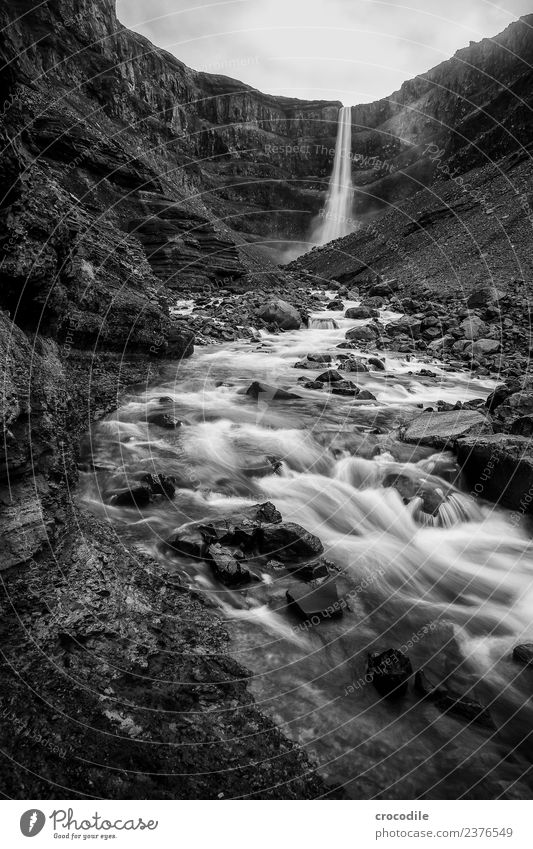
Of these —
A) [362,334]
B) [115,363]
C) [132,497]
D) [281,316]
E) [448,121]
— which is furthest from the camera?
[448,121]

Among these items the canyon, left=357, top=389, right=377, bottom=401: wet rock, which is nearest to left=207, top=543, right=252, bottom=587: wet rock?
the canyon

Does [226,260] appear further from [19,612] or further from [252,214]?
[252,214]

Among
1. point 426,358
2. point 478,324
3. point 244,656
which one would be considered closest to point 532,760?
point 244,656

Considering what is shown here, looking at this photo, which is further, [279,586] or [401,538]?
[401,538]

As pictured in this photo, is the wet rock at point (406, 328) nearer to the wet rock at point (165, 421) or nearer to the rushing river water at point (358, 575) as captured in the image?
the rushing river water at point (358, 575)

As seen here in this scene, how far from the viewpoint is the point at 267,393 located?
38.2ft

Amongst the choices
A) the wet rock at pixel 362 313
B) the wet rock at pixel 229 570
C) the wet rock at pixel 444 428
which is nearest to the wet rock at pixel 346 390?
the wet rock at pixel 444 428

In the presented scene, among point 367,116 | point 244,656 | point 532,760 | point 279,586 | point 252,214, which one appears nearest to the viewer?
point 532,760

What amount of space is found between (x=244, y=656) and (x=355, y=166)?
95.2m

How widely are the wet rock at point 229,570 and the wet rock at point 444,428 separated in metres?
4.91

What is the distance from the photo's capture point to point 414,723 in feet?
11.4

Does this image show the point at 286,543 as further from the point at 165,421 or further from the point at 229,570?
the point at 165,421
